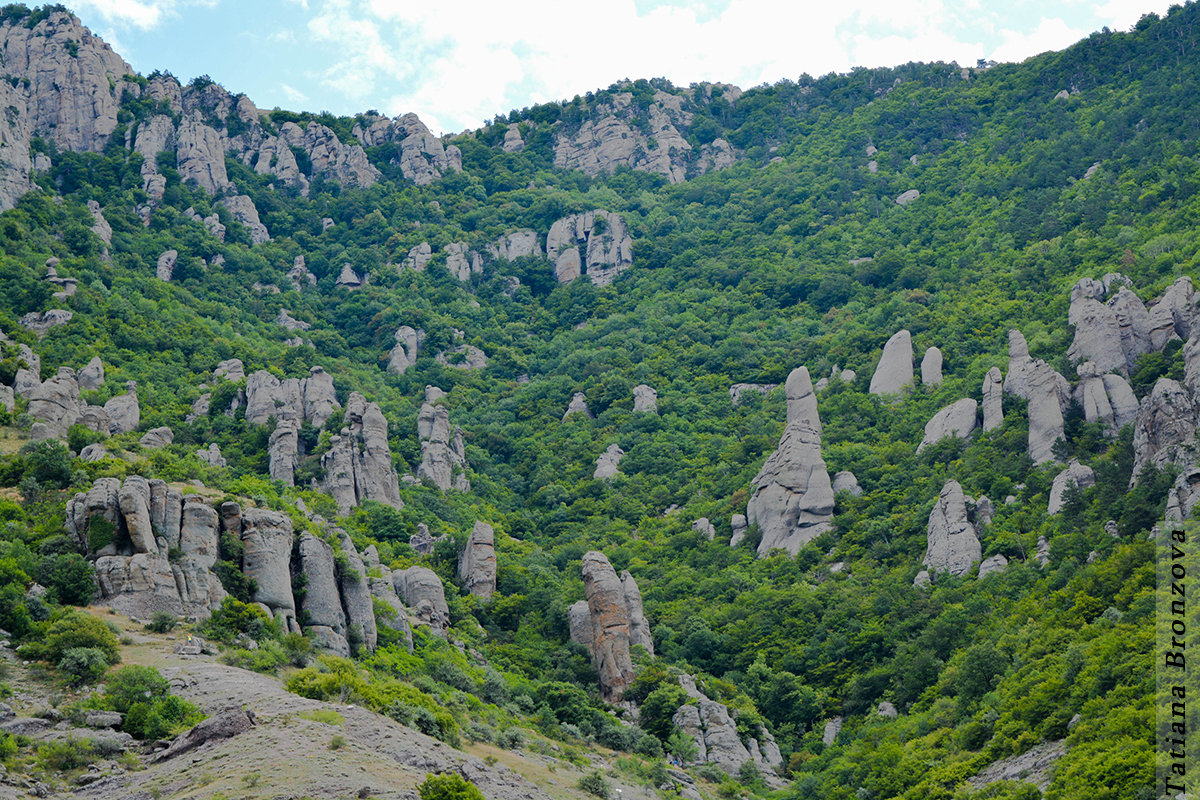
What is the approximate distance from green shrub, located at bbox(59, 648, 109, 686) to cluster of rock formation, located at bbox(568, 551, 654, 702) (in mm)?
28213

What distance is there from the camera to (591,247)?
429 ft

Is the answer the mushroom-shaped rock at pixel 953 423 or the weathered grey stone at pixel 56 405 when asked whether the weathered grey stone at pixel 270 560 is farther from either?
the mushroom-shaped rock at pixel 953 423

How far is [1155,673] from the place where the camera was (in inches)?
1630

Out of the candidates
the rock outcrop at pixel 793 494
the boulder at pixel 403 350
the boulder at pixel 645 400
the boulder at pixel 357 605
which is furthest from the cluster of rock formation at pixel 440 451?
the boulder at pixel 357 605

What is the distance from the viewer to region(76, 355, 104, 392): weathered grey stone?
75375 millimetres

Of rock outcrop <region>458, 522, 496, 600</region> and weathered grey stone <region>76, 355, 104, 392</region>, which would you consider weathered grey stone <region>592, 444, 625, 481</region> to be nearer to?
rock outcrop <region>458, 522, 496, 600</region>

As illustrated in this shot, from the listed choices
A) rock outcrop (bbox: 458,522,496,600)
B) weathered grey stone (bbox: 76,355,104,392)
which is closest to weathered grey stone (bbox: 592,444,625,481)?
rock outcrop (bbox: 458,522,496,600)

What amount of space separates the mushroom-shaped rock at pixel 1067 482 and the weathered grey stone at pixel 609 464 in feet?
113

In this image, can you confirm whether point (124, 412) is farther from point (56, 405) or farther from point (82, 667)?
point (82, 667)

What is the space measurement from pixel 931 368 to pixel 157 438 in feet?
171

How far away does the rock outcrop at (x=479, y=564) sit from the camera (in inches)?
2717

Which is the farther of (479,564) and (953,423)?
(953,423)

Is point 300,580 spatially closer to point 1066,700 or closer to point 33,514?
A: point 33,514

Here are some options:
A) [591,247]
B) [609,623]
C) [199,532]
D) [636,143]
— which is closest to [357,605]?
[199,532]
